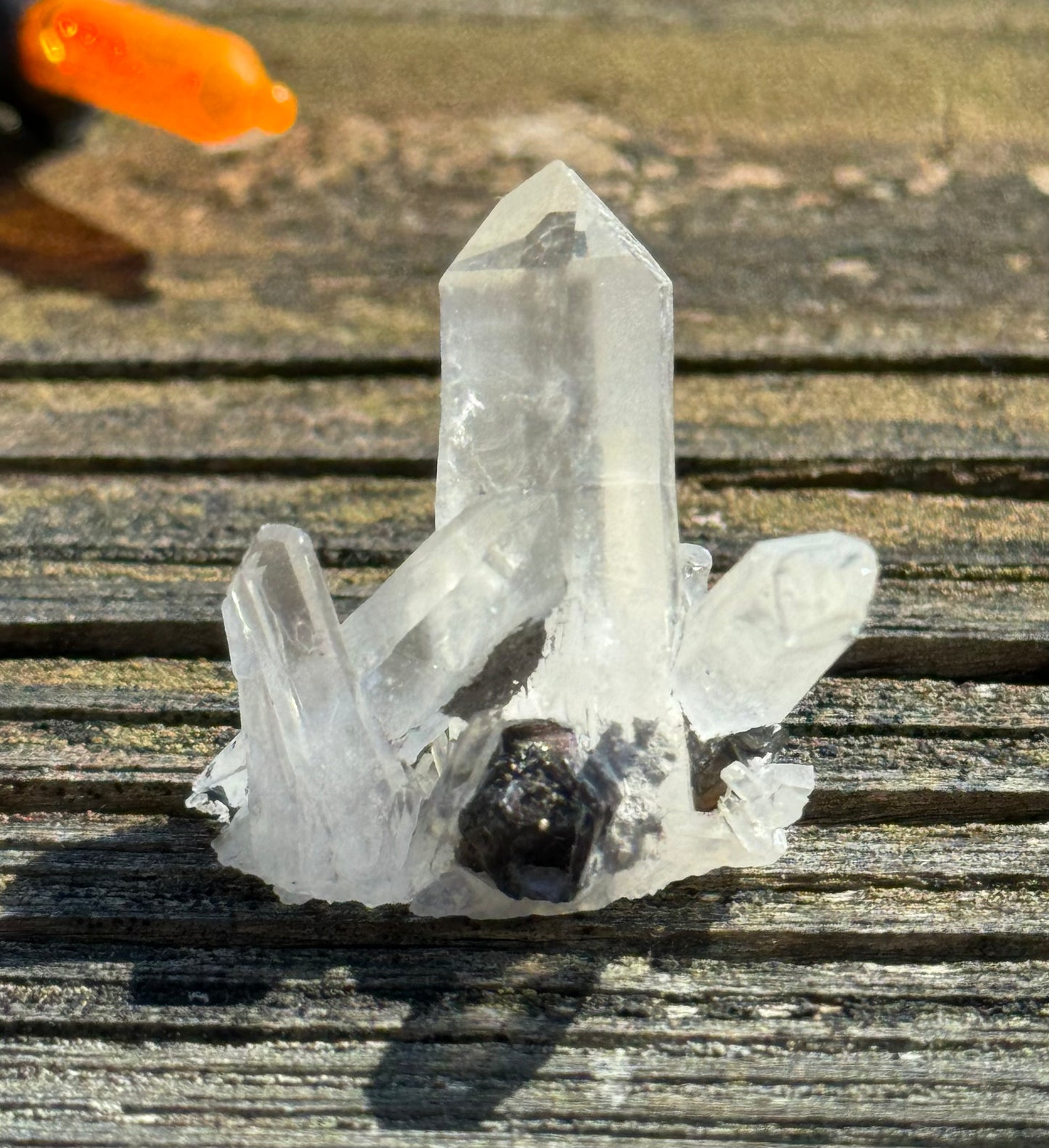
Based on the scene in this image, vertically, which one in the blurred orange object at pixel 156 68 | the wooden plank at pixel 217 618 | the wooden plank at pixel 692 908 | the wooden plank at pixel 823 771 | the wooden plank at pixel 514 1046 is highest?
the blurred orange object at pixel 156 68

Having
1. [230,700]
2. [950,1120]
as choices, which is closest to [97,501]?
[230,700]

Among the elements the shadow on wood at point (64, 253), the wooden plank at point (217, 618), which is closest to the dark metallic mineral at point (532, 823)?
the wooden plank at point (217, 618)

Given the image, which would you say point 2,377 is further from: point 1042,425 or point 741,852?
point 1042,425

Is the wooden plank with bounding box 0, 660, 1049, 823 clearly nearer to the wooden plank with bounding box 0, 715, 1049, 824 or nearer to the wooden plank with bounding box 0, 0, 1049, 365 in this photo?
→ the wooden plank with bounding box 0, 715, 1049, 824

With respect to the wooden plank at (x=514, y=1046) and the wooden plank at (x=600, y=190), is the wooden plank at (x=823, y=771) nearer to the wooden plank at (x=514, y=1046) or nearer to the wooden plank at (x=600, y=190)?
the wooden plank at (x=514, y=1046)

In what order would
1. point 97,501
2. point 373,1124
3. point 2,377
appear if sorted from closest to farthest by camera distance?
point 373,1124 → point 97,501 → point 2,377
